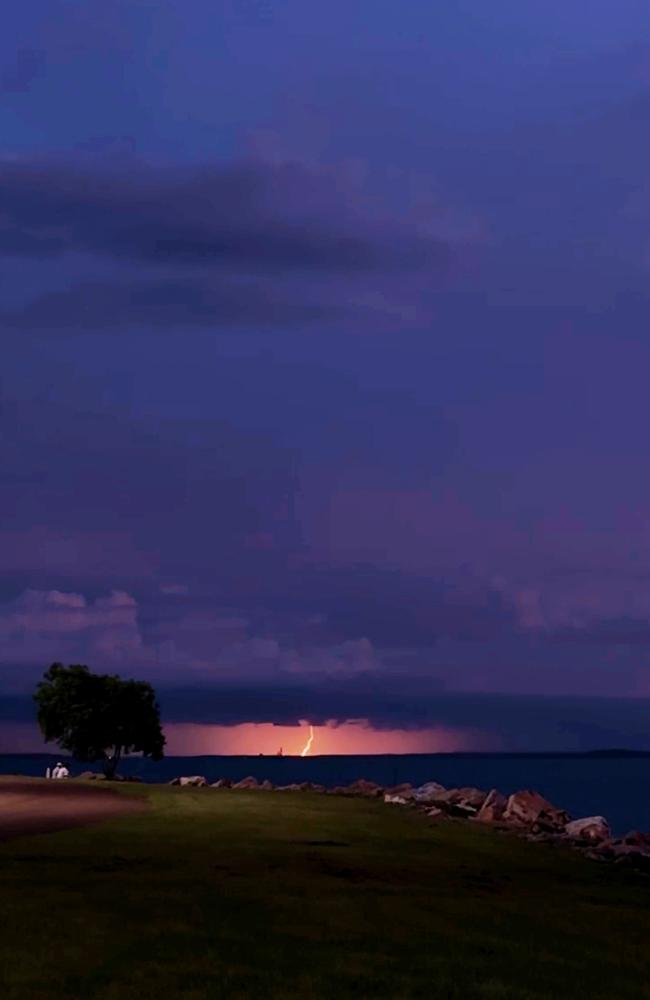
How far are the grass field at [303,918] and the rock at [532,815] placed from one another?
10.4m

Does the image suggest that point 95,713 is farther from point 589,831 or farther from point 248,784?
point 589,831

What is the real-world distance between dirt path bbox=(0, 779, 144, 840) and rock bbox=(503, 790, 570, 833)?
14.5 metres

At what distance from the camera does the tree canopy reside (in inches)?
2616

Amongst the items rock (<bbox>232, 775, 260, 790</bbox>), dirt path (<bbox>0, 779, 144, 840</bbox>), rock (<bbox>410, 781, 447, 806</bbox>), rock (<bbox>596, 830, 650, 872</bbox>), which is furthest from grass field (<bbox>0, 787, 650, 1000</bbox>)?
rock (<bbox>232, 775, 260, 790</bbox>)

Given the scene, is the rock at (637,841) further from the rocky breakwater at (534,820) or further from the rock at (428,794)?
the rock at (428,794)

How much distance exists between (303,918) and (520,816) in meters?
28.6

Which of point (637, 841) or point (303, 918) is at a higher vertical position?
point (303, 918)

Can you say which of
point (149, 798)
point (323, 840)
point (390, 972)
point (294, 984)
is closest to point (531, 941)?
point (390, 972)

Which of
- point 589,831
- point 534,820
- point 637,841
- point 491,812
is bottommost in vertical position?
point 637,841

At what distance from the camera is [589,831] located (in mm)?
43156

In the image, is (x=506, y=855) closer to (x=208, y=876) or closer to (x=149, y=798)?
(x=208, y=876)

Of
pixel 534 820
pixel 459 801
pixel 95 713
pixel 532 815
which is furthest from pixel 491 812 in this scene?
pixel 95 713

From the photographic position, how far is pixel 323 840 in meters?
32.2

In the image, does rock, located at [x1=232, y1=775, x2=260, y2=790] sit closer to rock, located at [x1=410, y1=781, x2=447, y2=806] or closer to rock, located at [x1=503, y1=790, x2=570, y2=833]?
rock, located at [x1=410, y1=781, x2=447, y2=806]
